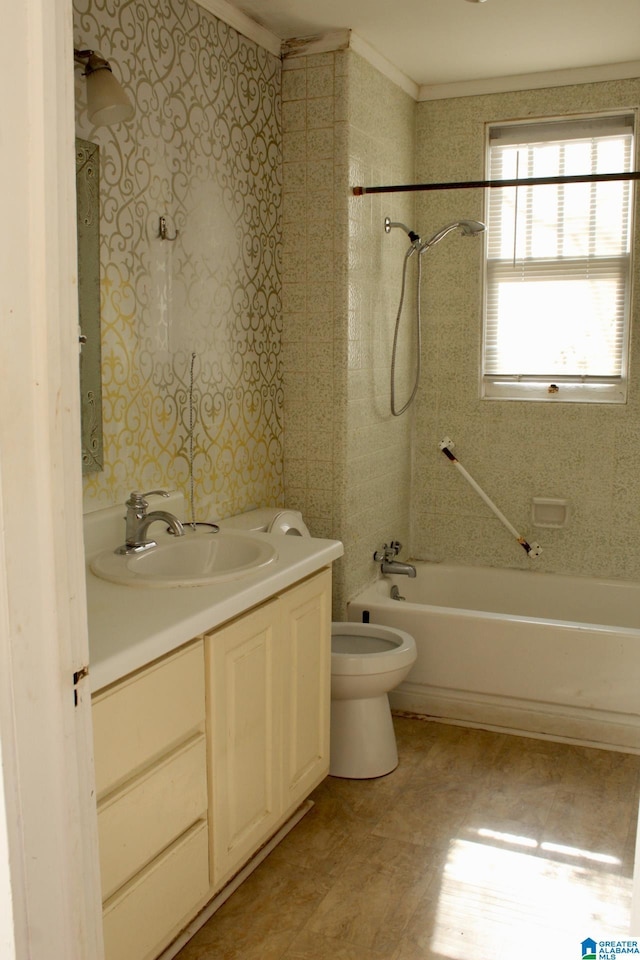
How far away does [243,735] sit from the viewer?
2.14 m

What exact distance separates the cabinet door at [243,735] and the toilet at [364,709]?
0.50 meters

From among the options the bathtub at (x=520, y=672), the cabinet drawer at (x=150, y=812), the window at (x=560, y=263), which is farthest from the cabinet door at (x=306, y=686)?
the window at (x=560, y=263)

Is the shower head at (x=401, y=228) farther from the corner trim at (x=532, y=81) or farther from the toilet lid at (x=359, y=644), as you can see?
the toilet lid at (x=359, y=644)

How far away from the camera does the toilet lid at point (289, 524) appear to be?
2977mm

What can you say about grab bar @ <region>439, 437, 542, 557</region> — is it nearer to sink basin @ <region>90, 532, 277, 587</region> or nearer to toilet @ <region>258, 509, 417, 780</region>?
toilet @ <region>258, 509, 417, 780</region>

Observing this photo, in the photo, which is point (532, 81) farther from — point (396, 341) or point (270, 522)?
point (270, 522)

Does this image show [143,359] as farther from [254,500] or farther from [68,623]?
[68,623]

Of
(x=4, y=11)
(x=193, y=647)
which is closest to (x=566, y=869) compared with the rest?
(x=193, y=647)

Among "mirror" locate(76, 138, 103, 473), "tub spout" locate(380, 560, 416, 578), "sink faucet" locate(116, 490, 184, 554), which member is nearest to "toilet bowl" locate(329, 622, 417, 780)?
"tub spout" locate(380, 560, 416, 578)

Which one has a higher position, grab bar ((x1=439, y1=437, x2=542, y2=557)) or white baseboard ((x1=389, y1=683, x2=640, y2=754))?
grab bar ((x1=439, y1=437, x2=542, y2=557))

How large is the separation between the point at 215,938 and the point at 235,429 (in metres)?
1.58

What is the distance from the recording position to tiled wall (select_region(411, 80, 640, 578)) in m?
3.65

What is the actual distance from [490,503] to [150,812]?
93.4 inches

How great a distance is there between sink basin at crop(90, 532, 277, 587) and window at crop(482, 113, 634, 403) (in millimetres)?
1784
